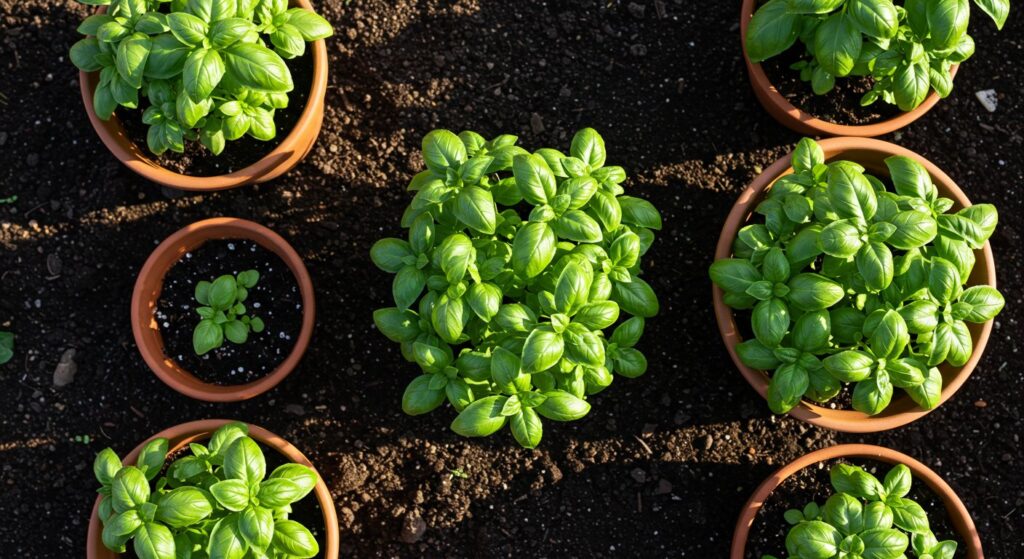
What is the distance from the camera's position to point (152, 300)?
307 cm

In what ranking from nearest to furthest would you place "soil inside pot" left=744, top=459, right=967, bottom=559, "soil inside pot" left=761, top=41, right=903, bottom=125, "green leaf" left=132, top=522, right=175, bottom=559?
"green leaf" left=132, top=522, right=175, bottom=559
"soil inside pot" left=744, top=459, right=967, bottom=559
"soil inside pot" left=761, top=41, right=903, bottom=125

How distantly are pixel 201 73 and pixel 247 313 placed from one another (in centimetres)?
106

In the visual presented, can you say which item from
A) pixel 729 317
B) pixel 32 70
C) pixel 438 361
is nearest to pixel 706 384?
pixel 729 317

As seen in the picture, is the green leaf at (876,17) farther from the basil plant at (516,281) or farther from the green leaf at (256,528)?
the green leaf at (256,528)

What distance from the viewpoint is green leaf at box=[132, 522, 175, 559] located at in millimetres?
2270

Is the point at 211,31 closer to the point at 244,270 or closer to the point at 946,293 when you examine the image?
the point at 244,270

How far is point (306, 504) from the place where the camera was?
3018 mm

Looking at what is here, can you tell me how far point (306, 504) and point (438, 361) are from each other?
96cm

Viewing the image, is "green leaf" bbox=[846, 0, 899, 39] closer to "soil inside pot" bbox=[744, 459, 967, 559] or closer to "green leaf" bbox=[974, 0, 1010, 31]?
"green leaf" bbox=[974, 0, 1010, 31]

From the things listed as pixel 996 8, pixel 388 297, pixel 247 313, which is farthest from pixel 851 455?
pixel 247 313

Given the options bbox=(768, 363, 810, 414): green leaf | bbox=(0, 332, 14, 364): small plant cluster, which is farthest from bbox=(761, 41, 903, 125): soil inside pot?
bbox=(0, 332, 14, 364): small plant cluster

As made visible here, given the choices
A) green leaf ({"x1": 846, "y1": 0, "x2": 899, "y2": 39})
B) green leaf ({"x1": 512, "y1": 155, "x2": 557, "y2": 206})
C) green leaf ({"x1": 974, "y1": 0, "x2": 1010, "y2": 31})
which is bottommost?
green leaf ({"x1": 512, "y1": 155, "x2": 557, "y2": 206})

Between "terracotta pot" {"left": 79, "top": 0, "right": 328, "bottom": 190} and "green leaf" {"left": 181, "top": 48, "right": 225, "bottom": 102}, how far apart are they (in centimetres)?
56

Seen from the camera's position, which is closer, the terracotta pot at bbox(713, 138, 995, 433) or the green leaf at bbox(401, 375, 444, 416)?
the green leaf at bbox(401, 375, 444, 416)
